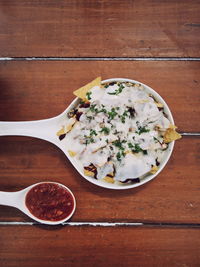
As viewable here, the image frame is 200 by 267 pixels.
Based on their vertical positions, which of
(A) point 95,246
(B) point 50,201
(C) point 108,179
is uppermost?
(C) point 108,179

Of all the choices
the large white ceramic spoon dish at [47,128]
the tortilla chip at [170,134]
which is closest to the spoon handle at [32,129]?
the large white ceramic spoon dish at [47,128]

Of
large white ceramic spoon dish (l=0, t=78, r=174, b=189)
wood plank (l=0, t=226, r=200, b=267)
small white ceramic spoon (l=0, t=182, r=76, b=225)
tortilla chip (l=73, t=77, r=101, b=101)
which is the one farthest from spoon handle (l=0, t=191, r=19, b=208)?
tortilla chip (l=73, t=77, r=101, b=101)

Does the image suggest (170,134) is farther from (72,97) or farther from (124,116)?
(72,97)

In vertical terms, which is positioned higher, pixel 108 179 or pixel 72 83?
pixel 72 83

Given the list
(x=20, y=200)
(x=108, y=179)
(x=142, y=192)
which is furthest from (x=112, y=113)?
(x=20, y=200)

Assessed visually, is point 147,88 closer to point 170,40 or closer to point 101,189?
point 170,40
